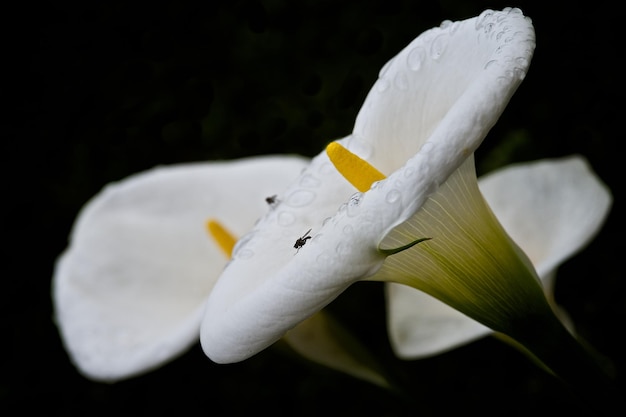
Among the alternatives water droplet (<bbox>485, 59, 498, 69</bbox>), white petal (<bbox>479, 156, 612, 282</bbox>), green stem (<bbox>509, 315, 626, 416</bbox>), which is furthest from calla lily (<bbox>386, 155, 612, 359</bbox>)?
water droplet (<bbox>485, 59, 498, 69</bbox>)

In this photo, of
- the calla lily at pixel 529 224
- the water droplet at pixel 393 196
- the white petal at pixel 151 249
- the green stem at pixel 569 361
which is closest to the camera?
the water droplet at pixel 393 196

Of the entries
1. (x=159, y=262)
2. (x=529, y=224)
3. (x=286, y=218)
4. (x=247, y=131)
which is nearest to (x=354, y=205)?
(x=286, y=218)

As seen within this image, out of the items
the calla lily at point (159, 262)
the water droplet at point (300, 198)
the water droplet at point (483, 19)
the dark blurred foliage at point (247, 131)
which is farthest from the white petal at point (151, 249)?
the water droplet at point (483, 19)

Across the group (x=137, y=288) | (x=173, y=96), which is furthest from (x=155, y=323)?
(x=173, y=96)

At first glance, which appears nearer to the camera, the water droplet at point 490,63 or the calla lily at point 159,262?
the water droplet at point 490,63

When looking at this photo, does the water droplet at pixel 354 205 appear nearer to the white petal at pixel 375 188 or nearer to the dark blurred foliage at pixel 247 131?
the white petal at pixel 375 188

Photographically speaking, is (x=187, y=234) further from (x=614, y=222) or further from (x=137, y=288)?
(x=614, y=222)

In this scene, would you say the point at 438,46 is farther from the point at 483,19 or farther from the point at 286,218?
the point at 286,218
